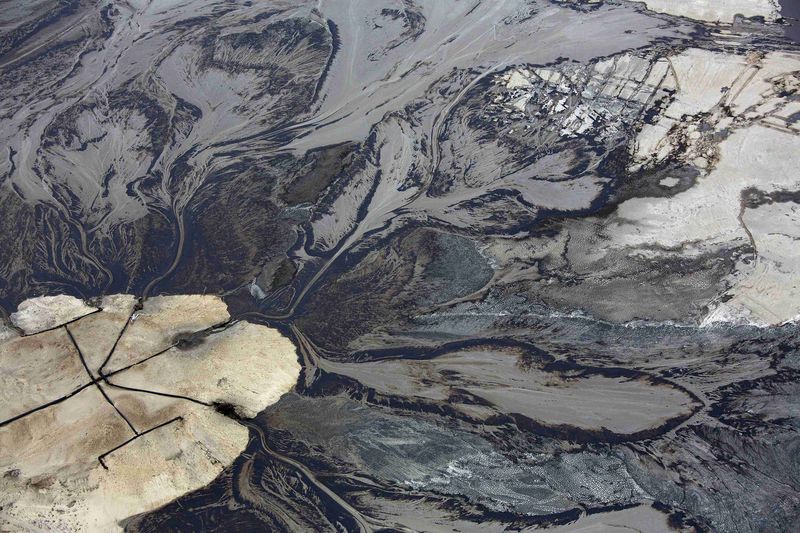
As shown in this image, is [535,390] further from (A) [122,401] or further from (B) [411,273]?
(A) [122,401]

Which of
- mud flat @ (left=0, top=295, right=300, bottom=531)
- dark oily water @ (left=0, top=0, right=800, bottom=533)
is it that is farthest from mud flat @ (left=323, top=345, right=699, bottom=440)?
mud flat @ (left=0, top=295, right=300, bottom=531)

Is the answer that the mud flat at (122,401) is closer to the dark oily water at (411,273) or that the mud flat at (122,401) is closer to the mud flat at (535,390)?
the dark oily water at (411,273)

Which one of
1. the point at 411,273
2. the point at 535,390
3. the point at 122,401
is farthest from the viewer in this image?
the point at 411,273

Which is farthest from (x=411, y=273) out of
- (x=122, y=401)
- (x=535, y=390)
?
(x=122, y=401)

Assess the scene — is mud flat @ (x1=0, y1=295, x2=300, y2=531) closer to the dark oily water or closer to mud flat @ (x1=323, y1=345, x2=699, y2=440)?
the dark oily water

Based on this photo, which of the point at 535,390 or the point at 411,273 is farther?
the point at 411,273

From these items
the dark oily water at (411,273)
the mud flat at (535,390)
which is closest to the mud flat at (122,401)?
the dark oily water at (411,273)

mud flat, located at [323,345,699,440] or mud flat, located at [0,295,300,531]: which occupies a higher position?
mud flat, located at [0,295,300,531]

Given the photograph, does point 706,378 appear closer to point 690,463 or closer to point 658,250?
point 690,463
